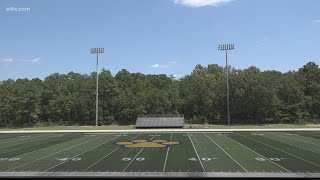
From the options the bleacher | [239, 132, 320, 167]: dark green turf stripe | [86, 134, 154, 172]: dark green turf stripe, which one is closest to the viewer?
[86, 134, 154, 172]: dark green turf stripe

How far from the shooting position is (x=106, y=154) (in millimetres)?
21219

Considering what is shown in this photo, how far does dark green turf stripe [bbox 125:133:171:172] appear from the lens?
15930 millimetres

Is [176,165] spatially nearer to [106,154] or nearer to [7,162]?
[106,154]

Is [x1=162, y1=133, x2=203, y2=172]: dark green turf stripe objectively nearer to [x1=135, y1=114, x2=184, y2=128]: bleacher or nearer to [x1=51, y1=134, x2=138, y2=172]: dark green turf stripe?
[x1=51, y1=134, x2=138, y2=172]: dark green turf stripe

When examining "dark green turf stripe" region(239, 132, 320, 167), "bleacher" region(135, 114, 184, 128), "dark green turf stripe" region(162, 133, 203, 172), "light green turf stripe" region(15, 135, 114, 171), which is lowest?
"light green turf stripe" region(15, 135, 114, 171)

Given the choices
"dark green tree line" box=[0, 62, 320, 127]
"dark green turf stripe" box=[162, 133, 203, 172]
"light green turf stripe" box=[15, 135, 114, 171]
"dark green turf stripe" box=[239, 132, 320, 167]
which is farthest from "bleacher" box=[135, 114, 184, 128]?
"dark green turf stripe" box=[162, 133, 203, 172]

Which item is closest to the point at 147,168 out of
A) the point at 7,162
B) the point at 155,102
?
the point at 7,162

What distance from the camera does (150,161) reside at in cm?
1820

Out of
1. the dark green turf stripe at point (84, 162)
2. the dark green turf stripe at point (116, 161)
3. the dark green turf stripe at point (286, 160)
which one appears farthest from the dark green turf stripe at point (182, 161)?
the dark green turf stripe at point (286, 160)

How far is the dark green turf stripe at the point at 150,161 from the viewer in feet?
52.3

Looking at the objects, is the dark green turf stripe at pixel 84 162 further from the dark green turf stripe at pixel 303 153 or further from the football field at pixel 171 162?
the dark green turf stripe at pixel 303 153

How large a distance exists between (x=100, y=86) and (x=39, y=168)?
53.6 meters

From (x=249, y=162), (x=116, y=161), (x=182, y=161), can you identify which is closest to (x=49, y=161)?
(x=116, y=161)

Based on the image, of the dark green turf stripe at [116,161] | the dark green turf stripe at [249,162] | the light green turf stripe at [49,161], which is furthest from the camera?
the light green turf stripe at [49,161]
